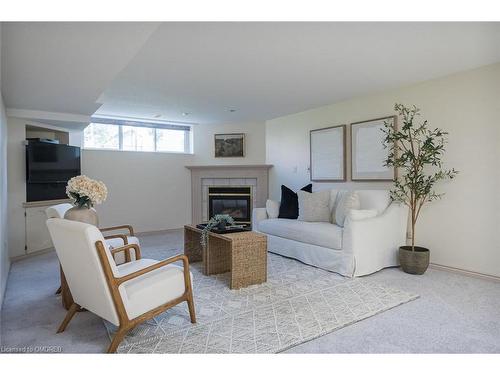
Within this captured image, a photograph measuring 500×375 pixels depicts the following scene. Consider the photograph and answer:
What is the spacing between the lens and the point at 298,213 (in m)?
4.59

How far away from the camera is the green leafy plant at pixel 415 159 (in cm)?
351

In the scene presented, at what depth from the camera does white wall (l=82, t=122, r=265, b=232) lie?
18.6 feet

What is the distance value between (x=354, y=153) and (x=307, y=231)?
151cm

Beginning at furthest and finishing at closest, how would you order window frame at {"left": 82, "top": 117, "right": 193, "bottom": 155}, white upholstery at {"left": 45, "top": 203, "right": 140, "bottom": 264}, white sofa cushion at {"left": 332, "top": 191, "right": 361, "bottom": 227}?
window frame at {"left": 82, "top": 117, "right": 193, "bottom": 155} < white sofa cushion at {"left": 332, "top": 191, "right": 361, "bottom": 227} < white upholstery at {"left": 45, "top": 203, "right": 140, "bottom": 264}

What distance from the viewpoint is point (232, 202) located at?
6535 mm

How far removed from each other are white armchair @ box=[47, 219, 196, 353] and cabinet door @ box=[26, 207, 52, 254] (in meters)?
2.75

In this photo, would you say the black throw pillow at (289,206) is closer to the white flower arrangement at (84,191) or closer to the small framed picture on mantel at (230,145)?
the small framed picture on mantel at (230,145)

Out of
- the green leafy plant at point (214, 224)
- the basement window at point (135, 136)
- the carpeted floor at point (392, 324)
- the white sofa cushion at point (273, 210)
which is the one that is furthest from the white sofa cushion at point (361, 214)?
the basement window at point (135, 136)

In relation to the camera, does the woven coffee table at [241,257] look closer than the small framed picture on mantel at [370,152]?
Yes

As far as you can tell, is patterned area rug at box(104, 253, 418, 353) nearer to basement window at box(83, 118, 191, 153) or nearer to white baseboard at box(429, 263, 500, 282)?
white baseboard at box(429, 263, 500, 282)

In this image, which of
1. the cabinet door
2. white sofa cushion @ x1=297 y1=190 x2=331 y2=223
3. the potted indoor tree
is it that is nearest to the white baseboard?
the potted indoor tree

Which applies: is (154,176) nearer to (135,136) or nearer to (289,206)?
(135,136)

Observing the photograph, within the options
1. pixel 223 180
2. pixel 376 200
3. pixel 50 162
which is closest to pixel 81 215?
pixel 50 162

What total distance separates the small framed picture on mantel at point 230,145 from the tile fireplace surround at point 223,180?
0.31 metres
